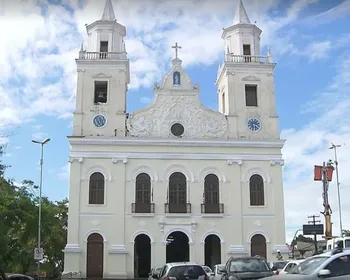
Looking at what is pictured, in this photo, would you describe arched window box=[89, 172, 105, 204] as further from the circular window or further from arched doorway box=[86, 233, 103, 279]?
the circular window

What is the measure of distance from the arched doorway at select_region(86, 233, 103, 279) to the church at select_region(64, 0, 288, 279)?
2.6 inches

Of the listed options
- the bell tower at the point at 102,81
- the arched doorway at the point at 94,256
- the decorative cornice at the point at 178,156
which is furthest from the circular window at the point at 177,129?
the arched doorway at the point at 94,256

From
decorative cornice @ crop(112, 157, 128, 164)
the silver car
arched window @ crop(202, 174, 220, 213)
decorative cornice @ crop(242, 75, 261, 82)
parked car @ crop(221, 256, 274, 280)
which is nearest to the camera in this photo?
the silver car

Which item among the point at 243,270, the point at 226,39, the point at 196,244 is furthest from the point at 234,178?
the point at 243,270

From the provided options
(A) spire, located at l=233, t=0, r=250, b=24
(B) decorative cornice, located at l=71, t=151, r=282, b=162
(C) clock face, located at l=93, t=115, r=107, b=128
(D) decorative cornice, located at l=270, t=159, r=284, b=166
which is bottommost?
(D) decorative cornice, located at l=270, t=159, r=284, b=166

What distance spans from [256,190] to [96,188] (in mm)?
11157

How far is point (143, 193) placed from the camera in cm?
3803

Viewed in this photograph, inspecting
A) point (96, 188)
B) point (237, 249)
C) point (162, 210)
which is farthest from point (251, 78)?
point (96, 188)

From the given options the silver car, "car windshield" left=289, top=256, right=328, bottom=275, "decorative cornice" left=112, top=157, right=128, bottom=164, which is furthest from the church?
the silver car

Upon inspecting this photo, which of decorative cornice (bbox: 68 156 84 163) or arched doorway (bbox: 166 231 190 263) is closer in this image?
decorative cornice (bbox: 68 156 84 163)

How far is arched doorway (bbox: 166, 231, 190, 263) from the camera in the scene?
38.7 metres

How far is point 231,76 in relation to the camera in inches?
1592

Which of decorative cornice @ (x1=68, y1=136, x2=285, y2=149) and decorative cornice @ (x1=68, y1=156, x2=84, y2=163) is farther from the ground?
decorative cornice @ (x1=68, y1=136, x2=285, y2=149)

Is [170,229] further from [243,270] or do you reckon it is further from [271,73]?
[243,270]
